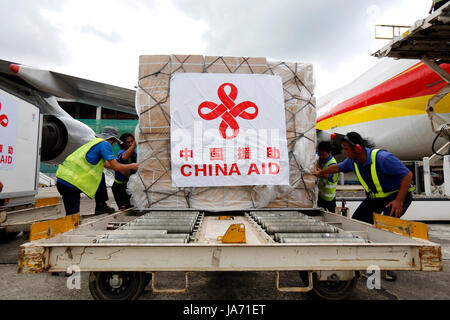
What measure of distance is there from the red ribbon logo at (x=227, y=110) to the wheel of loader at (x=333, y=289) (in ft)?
7.93

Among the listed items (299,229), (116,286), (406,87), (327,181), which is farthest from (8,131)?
(406,87)

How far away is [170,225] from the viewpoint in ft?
10.4

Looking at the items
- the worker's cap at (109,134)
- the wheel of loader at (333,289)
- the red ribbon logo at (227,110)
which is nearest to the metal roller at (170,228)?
the wheel of loader at (333,289)

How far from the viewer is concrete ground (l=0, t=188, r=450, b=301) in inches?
120

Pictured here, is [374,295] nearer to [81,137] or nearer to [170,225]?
[170,225]

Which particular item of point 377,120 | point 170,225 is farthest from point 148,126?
point 377,120

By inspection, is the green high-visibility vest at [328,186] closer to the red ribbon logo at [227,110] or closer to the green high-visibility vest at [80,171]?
the red ribbon logo at [227,110]

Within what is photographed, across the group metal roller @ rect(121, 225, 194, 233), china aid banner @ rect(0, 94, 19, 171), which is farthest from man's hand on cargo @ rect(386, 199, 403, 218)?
china aid banner @ rect(0, 94, 19, 171)

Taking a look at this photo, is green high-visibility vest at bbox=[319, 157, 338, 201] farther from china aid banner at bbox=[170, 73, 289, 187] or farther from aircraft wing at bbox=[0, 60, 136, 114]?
aircraft wing at bbox=[0, 60, 136, 114]

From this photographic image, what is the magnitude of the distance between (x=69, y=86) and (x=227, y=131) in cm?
614

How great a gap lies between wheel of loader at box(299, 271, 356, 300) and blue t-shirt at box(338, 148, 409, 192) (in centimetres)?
173

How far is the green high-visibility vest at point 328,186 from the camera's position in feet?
17.2

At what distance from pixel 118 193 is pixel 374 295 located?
4.62 meters

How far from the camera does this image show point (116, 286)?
2443 mm
